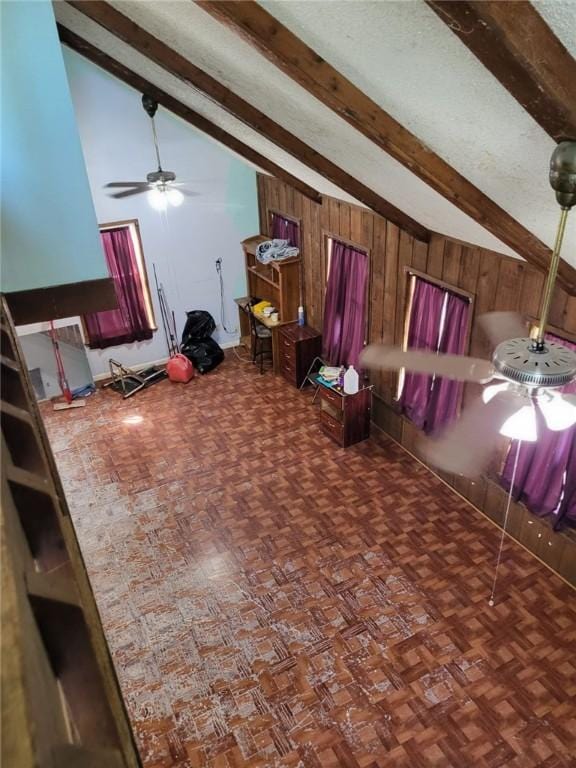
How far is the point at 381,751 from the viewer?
325cm

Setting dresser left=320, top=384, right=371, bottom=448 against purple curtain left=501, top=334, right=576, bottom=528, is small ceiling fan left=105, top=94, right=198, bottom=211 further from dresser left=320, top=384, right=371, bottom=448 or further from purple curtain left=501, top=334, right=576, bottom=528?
purple curtain left=501, top=334, right=576, bottom=528

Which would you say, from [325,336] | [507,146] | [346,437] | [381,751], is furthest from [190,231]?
[381,751]

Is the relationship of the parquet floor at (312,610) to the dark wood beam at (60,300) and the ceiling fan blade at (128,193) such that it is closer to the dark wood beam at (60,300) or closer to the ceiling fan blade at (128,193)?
the dark wood beam at (60,300)

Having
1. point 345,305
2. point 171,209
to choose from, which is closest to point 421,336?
point 345,305

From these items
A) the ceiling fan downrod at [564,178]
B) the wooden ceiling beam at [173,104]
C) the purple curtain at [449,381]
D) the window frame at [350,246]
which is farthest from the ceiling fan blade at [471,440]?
the wooden ceiling beam at [173,104]

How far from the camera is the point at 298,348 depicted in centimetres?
672

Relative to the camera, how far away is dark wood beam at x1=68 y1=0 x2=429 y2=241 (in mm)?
3600

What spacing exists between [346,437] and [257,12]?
4.08 m

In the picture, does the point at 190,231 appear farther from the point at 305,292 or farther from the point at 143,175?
the point at 305,292

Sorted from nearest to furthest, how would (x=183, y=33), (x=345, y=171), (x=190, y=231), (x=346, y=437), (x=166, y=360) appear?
(x=183, y=33) < (x=345, y=171) < (x=346, y=437) < (x=190, y=231) < (x=166, y=360)

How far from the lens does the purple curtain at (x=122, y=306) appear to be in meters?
6.90

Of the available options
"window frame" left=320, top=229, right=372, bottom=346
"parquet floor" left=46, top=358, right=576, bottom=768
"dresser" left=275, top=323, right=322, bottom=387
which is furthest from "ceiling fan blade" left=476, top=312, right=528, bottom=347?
"dresser" left=275, top=323, right=322, bottom=387

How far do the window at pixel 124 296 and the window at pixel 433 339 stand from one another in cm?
356

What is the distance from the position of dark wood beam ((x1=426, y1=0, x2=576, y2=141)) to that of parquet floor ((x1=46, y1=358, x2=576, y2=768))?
126 inches
